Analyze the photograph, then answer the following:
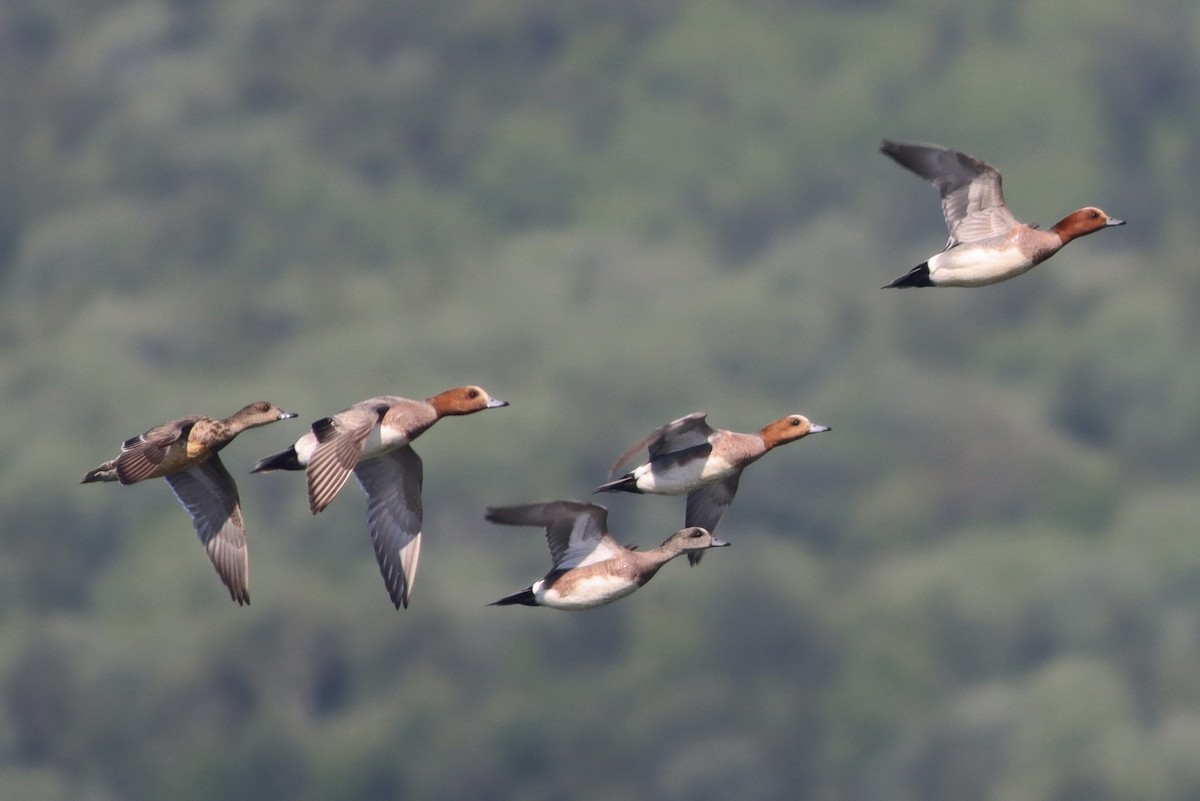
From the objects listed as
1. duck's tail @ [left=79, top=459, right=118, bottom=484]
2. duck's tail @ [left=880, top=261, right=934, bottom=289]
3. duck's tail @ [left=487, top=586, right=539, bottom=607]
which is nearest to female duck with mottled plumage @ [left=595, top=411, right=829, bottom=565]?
duck's tail @ [left=487, top=586, right=539, bottom=607]

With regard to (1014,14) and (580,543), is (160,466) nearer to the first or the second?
(580,543)

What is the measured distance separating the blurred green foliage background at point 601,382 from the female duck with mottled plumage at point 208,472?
6347cm

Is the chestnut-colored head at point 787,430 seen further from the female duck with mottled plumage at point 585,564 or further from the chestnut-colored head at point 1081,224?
the chestnut-colored head at point 1081,224

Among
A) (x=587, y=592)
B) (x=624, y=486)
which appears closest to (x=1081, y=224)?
(x=624, y=486)

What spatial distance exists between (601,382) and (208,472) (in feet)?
327

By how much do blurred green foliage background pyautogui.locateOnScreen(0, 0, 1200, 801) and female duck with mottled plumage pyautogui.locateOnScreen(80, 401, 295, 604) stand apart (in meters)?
63.5

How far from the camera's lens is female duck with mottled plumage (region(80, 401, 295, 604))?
83.7 feet

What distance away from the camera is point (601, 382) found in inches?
4975

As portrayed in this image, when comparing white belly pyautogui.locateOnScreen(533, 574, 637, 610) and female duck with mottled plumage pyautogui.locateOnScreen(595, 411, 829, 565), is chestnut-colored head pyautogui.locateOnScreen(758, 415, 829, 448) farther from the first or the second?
white belly pyautogui.locateOnScreen(533, 574, 637, 610)

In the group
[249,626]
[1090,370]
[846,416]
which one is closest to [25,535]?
[249,626]

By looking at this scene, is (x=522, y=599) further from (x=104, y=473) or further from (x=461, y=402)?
(x=104, y=473)

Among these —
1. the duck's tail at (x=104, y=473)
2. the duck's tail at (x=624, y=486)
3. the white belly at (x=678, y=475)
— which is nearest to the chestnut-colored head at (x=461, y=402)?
the duck's tail at (x=624, y=486)

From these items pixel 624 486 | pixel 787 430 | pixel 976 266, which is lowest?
pixel 787 430

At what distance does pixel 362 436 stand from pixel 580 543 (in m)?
2.04
